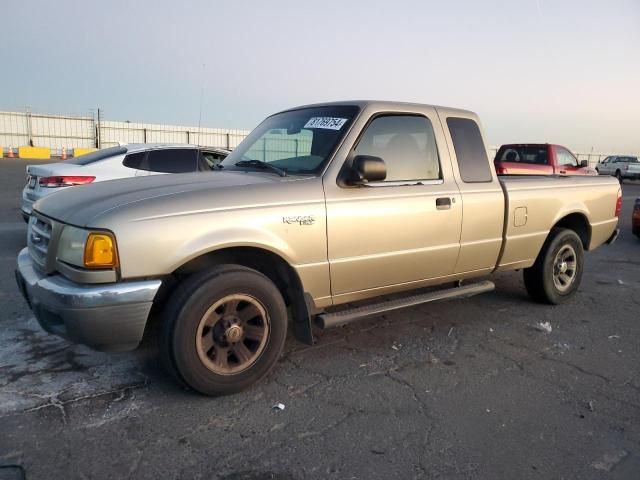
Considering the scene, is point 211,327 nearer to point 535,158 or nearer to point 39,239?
point 39,239

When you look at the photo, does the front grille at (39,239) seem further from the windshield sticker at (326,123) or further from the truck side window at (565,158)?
the truck side window at (565,158)

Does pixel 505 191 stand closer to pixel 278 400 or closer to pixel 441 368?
pixel 441 368

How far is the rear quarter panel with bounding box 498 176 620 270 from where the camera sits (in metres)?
4.53

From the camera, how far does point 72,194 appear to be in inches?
130

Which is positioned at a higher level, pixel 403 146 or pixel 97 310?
pixel 403 146

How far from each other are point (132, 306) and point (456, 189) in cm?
266

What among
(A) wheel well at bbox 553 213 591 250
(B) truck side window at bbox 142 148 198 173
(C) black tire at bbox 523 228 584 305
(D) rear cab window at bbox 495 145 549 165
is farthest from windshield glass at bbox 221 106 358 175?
(D) rear cab window at bbox 495 145 549 165

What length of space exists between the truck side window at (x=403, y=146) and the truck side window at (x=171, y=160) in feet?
16.8

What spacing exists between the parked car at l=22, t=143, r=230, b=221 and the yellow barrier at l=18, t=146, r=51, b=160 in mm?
25841

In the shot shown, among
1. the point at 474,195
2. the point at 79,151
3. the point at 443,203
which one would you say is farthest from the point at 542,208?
the point at 79,151

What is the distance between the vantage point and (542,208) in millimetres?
4758

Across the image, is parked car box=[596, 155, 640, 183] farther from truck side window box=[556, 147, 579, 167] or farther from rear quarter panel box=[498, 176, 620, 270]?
rear quarter panel box=[498, 176, 620, 270]

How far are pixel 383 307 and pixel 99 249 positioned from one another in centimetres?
199

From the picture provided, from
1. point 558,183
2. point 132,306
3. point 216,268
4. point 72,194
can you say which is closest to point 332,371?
point 216,268
